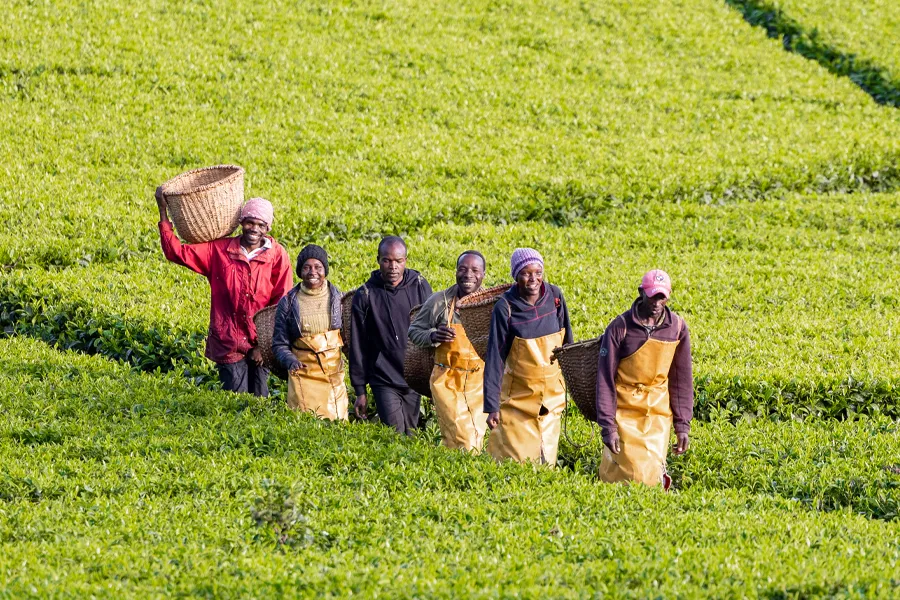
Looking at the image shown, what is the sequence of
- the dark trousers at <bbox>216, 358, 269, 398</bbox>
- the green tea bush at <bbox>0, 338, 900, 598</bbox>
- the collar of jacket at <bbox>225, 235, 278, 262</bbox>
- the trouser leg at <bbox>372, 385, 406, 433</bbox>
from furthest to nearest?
the dark trousers at <bbox>216, 358, 269, 398</bbox> → the collar of jacket at <bbox>225, 235, 278, 262</bbox> → the trouser leg at <bbox>372, 385, 406, 433</bbox> → the green tea bush at <bbox>0, 338, 900, 598</bbox>

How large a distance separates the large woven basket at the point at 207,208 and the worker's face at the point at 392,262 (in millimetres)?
1626

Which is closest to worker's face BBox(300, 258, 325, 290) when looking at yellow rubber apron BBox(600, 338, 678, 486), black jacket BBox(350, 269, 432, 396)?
black jacket BBox(350, 269, 432, 396)

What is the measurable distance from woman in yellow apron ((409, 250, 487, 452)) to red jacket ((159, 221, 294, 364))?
1.64 metres

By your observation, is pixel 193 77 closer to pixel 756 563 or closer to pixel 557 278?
pixel 557 278

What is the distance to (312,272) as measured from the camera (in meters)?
9.14

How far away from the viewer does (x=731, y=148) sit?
2069 centimetres

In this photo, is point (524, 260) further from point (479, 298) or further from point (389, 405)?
point (389, 405)

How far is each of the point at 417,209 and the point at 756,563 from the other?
11.6m

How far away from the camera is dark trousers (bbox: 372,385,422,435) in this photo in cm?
943

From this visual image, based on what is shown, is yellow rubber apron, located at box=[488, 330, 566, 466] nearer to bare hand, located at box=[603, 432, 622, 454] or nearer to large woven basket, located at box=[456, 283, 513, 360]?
large woven basket, located at box=[456, 283, 513, 360]

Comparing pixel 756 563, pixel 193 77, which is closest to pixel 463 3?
pixel 193 77

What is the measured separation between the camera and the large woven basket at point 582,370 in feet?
27.0

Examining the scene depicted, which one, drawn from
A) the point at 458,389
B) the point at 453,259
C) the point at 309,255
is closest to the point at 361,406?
the point at 458,389

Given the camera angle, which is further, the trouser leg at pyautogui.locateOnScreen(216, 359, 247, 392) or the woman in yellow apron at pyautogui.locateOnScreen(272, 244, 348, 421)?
the trouser leg at pyautogui.locateOnScreen(216, 359, 247, 392)
